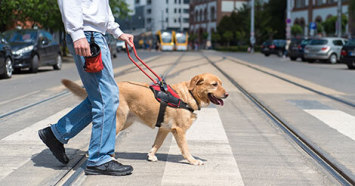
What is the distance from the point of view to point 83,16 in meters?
3.97

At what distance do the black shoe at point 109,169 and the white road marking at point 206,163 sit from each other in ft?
1.14

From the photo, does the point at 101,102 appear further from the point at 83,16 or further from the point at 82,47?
the point at 83,16

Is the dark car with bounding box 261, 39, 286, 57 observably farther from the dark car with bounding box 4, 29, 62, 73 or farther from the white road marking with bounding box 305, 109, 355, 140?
the white road marking with bounding box 305, 109, 355, 140

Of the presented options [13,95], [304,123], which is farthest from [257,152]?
[13,95]

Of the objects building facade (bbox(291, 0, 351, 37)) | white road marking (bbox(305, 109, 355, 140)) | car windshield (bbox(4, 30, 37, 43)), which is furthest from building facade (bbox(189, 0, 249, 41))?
white road marking (bbox(305, 109, 355, 140))

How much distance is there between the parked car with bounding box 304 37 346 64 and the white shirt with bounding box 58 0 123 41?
25.4 m

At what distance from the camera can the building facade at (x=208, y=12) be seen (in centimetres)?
9531

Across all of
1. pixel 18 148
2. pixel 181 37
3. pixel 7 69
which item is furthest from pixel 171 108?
pixel 181 37

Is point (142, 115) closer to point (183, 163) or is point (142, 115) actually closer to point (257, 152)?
point (183, 163)

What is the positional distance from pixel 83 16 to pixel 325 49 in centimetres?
2570

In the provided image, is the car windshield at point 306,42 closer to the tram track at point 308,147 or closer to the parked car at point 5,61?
the parked car at point 5,61

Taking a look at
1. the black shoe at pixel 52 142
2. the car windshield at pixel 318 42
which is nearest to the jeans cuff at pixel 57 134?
the black shoe at pixel 52 142

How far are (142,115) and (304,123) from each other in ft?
11.5

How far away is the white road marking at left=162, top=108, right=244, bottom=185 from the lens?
4070 mm
